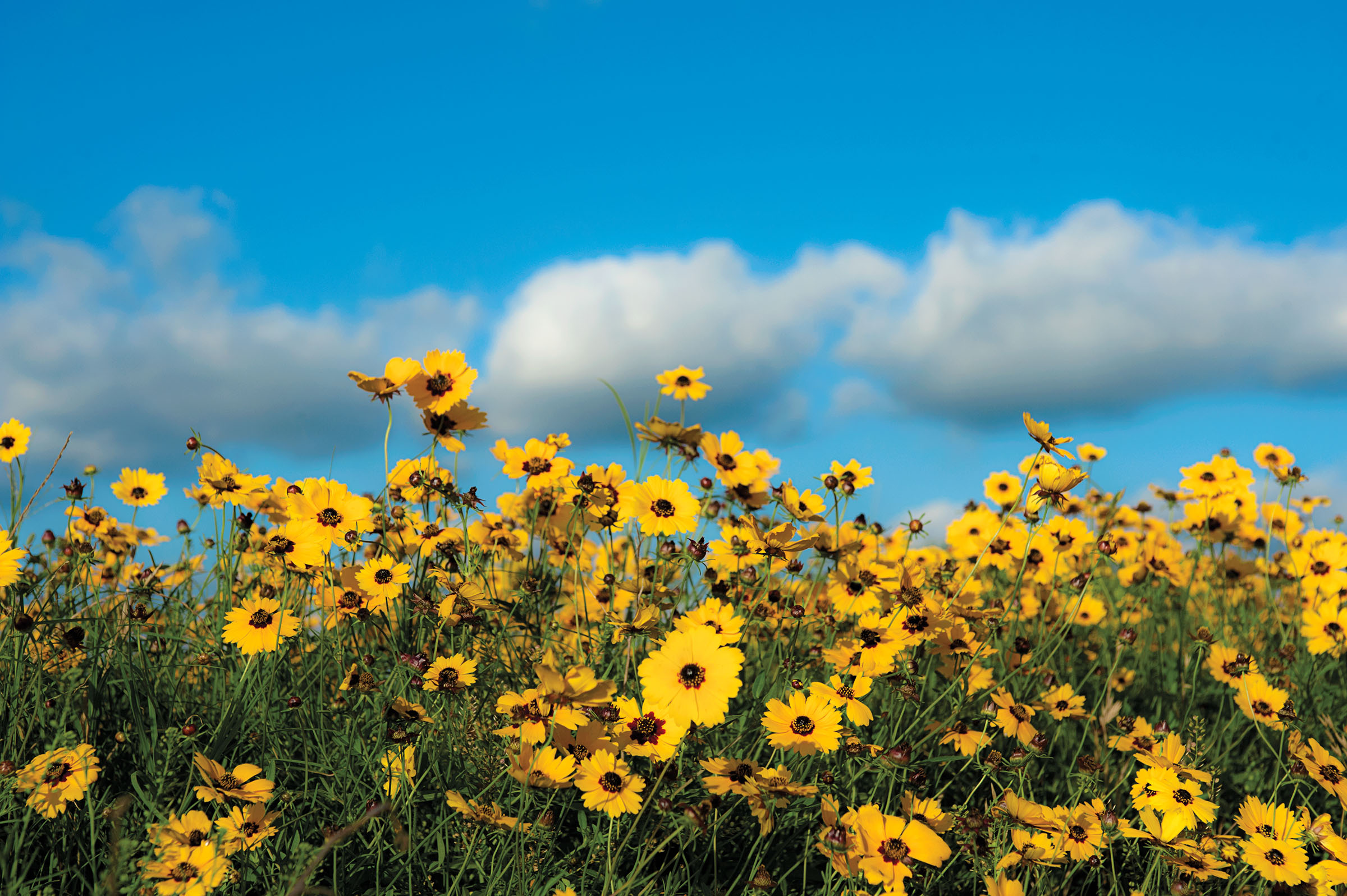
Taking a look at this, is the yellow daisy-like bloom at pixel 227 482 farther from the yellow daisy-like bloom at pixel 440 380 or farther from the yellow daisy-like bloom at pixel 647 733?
the yellow daisy-like bloom at pixel 647 733

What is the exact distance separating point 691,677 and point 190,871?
3.33 feet

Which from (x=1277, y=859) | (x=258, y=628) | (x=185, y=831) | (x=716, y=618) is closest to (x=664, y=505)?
(x=716, y=618)

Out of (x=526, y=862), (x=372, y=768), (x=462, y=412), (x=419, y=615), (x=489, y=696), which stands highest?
(x=462, y=412)

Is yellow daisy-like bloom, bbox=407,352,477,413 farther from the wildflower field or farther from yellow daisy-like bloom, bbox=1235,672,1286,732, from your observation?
yellow daisy-like bloom, bbox=1235,672,1286,732

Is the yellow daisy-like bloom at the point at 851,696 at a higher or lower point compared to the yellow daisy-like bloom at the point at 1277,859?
higher

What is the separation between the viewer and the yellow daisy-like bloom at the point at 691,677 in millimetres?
1805

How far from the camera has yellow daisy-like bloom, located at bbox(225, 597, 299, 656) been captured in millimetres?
2336

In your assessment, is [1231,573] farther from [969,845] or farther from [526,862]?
[526,862]

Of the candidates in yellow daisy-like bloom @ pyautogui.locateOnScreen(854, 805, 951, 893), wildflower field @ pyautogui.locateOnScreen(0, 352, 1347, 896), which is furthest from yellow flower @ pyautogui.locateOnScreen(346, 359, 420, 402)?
yellow daisy-like bloom @ pyautogui.locateOnScreen(854, 805, 951, 893)

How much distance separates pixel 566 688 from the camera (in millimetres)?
1685

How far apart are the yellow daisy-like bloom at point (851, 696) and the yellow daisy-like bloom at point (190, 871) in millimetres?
1243

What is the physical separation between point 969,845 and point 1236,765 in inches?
80.0

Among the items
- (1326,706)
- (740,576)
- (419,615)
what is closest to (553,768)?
(419,615)

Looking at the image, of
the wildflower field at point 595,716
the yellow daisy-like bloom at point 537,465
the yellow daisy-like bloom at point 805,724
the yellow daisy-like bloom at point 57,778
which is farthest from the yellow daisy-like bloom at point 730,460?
the yellow daisy-like bloom at point 57,778
